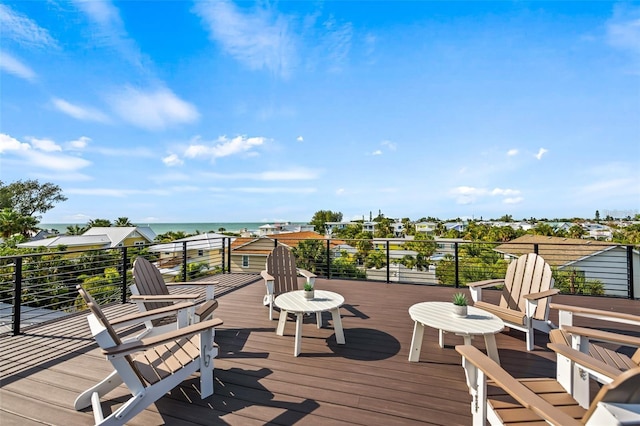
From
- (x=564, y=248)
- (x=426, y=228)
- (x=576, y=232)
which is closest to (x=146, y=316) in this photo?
(x=564, y=248)

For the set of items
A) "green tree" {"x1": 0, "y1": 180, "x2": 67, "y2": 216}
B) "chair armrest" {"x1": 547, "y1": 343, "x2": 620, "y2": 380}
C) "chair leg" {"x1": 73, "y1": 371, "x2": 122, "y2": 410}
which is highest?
"green tree" {"x1": 0, "y1": 180, "x2": 67, "y2": 216}

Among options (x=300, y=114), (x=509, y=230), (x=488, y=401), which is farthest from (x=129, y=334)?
(x=509, y=230)

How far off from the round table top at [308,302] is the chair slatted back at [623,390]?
6.78 ft

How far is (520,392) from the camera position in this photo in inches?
43.9

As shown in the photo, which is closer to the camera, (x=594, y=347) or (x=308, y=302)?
(x=594, y=347)

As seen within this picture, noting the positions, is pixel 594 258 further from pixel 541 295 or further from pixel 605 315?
pixel 605 315

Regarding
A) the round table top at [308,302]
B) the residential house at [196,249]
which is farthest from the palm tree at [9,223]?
the round table top at [308,302]

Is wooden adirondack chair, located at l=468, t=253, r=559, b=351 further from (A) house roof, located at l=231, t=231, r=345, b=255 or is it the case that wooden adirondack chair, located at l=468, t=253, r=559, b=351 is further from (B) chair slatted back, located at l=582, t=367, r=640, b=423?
(A) house roof, located at l=231, t=231, r=345, b=255

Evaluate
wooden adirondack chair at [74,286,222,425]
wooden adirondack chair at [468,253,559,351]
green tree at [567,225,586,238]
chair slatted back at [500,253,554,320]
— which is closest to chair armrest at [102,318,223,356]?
wooden adirondack chair at [74,286,222,425]

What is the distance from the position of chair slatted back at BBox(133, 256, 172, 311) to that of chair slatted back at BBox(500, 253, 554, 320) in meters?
3.97

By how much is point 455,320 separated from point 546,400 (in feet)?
3.46

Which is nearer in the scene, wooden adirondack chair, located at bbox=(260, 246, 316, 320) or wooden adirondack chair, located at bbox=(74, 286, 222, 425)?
wooden adirondack chair, located at bbox=(74, 286, 222, 425)

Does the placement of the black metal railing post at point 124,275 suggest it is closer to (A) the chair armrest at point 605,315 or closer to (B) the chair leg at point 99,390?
(B) the chair leg at point 99,390

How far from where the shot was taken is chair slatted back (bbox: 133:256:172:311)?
285cm
